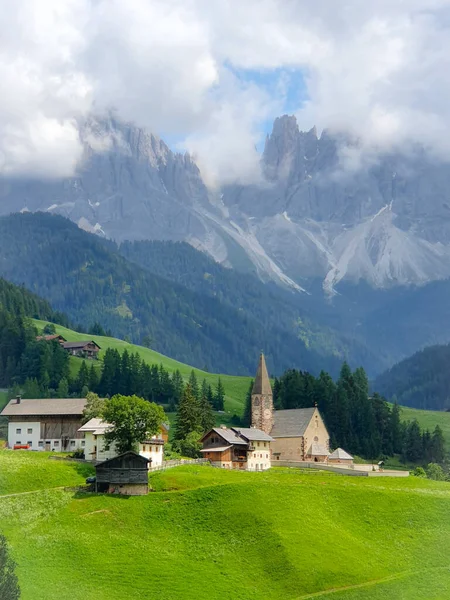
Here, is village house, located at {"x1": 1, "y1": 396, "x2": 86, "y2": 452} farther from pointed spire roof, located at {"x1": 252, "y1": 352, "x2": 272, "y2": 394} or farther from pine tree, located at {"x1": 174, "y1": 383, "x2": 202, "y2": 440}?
pointed spire roof, located at {"x1": 252, "y1": 352, "x2": 272, "y2": 394}

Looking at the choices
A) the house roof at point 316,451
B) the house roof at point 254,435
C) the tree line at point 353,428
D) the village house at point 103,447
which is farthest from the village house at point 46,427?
the tree line at point 353,428

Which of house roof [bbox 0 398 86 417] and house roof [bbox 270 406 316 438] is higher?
house roof [bbox 0 398 86 417]

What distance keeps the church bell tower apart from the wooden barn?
52.9 m

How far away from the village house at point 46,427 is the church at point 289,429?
31.3m

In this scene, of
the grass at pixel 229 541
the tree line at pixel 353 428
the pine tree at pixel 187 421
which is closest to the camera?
the grass at pixel 229 541

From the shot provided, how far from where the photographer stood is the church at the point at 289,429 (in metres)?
152

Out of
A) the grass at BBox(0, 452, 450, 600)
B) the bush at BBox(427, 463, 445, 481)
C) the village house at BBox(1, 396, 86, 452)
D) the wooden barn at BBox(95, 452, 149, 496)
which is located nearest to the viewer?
the grass at BBox(0, 452, 450, 600)

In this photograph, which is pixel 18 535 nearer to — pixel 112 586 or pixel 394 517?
pixel 112 586

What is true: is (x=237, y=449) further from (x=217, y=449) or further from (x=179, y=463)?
(x=179, y=463)

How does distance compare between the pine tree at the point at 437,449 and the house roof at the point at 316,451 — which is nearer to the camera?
the house roof at the point at 316,451

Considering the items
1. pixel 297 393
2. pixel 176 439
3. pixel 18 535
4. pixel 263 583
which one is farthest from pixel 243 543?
pixel 297 393

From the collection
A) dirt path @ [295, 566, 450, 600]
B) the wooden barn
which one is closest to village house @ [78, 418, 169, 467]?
the wooden barn

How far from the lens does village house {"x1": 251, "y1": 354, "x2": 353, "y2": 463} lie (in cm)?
15150

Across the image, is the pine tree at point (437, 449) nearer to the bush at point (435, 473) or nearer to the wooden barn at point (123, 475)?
the bush at point (435, 473)
